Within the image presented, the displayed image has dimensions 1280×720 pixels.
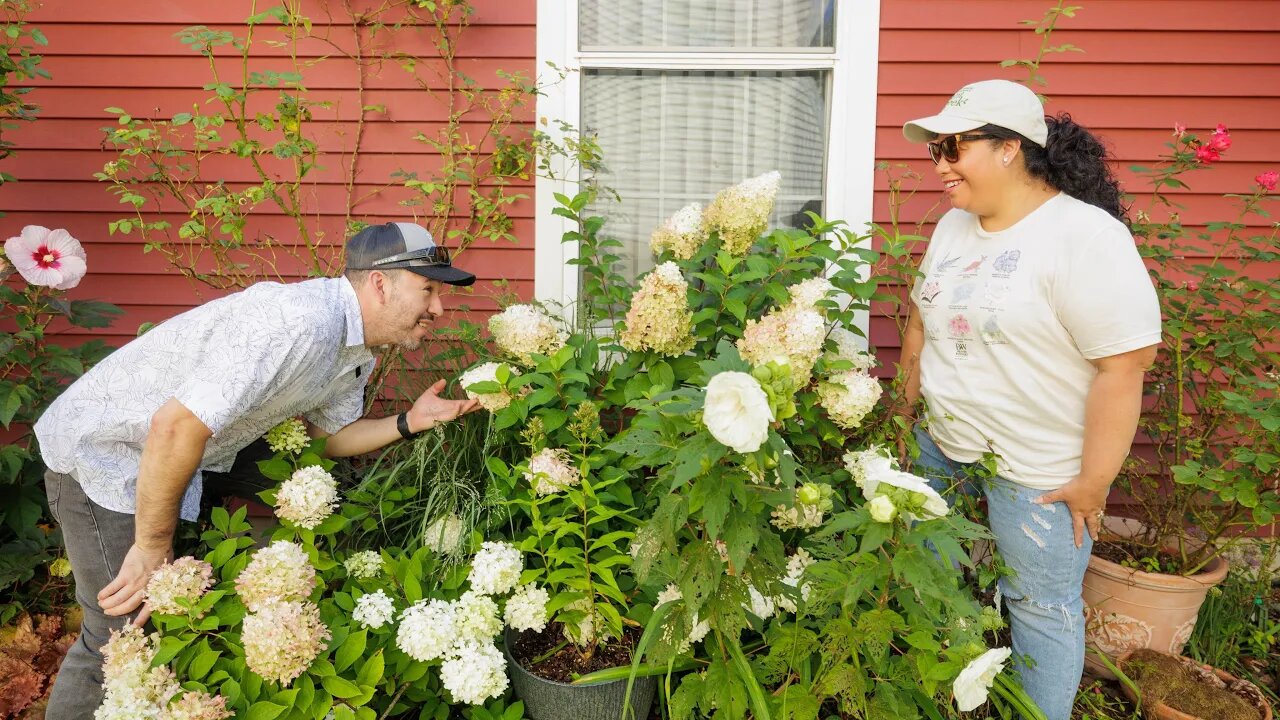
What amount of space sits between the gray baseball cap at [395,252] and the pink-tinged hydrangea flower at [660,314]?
1.76 feet

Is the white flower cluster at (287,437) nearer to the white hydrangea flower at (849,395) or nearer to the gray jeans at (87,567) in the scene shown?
the gray jeans at (87,567)

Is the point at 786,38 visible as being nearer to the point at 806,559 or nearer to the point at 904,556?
the point at 806,559

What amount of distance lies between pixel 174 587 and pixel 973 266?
6.89ft

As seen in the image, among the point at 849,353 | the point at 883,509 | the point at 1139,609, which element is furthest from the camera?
the point at 1139,609

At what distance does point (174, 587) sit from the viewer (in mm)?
1610

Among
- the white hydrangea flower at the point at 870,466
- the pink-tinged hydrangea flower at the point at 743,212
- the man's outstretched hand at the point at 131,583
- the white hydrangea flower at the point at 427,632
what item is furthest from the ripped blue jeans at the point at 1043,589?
the man's outstretched hand at the point at 131,583

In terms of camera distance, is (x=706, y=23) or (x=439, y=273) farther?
(x=706, y=23)

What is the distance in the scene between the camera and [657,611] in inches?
64.8

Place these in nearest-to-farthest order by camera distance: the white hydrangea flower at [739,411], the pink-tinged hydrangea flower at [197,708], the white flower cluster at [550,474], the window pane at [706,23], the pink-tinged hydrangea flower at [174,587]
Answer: the white hydrangea flower at [739,411], the pink-tinged hydrangea flower at [197,708], the pink-tinged hydrangea flower at [174,587], the white flower cluster at [550,474], the window pane at [706,23]

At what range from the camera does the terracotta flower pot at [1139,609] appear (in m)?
2.29

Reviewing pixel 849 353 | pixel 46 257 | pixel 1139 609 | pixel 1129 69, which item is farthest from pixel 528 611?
pixel 1129 69

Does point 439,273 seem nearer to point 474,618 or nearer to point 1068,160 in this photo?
point 474,618

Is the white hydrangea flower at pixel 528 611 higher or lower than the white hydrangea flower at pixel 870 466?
lower

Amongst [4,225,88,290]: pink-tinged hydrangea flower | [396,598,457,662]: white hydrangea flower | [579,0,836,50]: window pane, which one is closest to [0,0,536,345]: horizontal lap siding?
[579,0,836,50]: window pane
